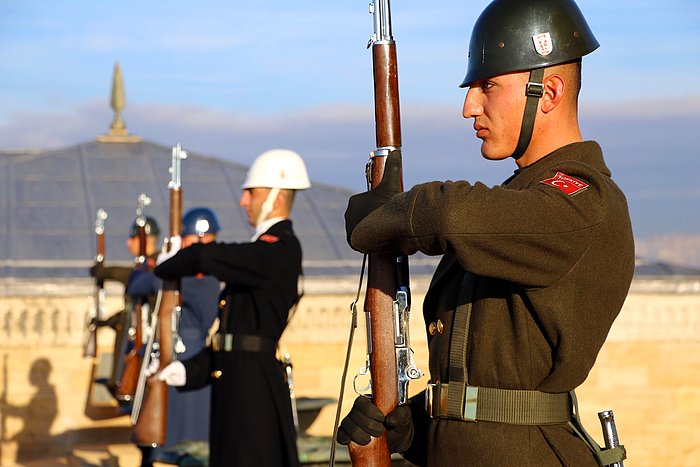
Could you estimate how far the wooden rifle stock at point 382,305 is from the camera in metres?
3.59

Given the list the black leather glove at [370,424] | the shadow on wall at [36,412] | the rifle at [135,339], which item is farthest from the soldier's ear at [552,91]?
the shadow on wall at [36,412]

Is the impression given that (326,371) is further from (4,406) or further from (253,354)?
(253,354)

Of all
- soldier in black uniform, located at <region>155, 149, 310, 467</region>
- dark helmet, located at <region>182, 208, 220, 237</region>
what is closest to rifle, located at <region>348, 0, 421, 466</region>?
soldier in black uniform, located at <region>155, 149, 310, 467</region>

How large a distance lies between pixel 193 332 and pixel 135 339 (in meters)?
1.05

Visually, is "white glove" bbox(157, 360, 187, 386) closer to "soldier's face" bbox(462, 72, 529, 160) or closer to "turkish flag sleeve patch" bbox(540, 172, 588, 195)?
"soldier's face" bbox(462, 72, 529, 160)

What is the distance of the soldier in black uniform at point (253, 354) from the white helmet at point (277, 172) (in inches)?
3.9

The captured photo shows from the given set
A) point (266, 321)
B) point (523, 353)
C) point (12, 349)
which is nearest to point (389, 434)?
point (523, 353)

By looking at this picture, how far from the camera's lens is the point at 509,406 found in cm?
337

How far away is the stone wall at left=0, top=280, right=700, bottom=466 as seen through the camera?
12891mm

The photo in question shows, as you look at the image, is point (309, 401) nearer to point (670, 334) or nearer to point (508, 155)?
point (670, 334)

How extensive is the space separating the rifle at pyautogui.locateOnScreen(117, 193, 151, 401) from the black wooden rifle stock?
7.22 meters

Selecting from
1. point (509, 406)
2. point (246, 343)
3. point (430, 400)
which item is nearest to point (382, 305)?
point (430, 400)

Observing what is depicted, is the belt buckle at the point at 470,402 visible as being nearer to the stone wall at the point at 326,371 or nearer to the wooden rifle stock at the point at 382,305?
the wooden rifle stock at the point at 382,305

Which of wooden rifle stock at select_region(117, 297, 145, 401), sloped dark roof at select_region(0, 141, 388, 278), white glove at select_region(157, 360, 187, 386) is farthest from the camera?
sloped dark roof at select_region(0, 141, 388, 278)
